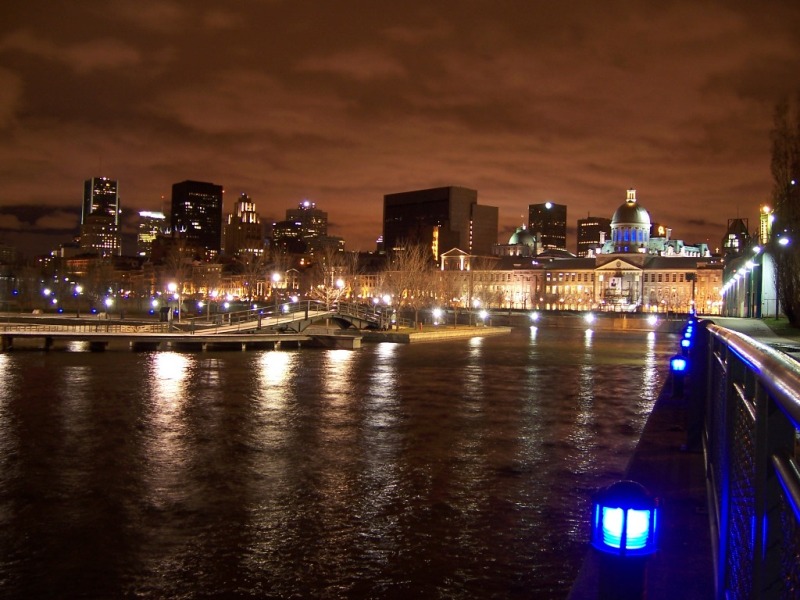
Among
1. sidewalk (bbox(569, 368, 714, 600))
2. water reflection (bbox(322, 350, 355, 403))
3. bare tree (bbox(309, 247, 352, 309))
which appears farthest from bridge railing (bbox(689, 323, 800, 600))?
bare tree (bbox(309, 247, 352, 309))

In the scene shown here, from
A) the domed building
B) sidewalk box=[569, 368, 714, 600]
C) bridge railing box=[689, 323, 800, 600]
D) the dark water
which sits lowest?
the dark water

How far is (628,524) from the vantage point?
13.9 feet

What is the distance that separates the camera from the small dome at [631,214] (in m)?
171

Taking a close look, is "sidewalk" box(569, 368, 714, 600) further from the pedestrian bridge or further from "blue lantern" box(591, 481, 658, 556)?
the pedestrian bridge

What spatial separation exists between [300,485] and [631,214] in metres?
168

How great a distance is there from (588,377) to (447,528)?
2312 cm

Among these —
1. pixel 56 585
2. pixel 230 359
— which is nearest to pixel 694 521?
pixel 56 585

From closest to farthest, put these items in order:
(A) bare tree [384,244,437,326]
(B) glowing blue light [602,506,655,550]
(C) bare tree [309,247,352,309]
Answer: (B) glowing blue light [602,506,655,550]
(A) bare tree [384,244,437,326]
(C) bare tree [309,247,352,309]

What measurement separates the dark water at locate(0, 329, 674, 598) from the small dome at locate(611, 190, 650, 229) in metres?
150

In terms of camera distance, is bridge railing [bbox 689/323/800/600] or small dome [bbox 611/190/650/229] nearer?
bridge railing [bbox 689/323/800/600]

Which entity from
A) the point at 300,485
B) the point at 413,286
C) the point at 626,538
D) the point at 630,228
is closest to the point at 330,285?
the point at 413,286

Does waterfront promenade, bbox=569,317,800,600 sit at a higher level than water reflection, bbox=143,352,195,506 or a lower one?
higher

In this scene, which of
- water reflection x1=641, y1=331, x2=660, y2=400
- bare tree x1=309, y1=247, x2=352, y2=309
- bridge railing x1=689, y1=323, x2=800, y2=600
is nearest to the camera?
bridge railing x1=689, y1=323, x2=800, y2=600

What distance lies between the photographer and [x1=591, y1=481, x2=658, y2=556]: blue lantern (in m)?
4.24
